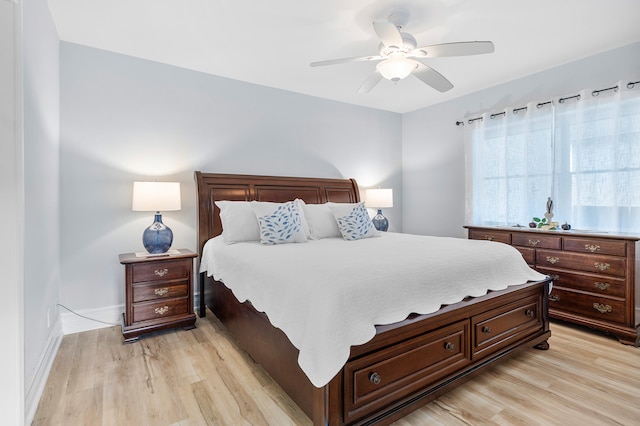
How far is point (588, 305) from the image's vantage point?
112 inches

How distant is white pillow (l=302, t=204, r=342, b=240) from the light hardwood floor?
129 centimetres

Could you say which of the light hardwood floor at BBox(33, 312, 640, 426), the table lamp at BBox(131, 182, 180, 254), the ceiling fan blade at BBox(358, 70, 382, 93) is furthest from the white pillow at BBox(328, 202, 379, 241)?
the table lamp at BBox(131, 182, 180, 254)

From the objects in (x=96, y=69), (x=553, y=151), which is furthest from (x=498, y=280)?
(x=96, y=69)

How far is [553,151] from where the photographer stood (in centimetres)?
341

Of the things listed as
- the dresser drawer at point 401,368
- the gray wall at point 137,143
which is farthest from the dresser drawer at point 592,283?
the gray wall at point 137,143

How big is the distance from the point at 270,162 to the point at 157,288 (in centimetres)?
189

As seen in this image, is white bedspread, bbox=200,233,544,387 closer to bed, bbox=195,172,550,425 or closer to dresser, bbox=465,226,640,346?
bed, bbox=195,172,550,425

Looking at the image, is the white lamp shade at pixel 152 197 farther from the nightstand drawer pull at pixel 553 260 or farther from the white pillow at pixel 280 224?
the nightstand drawer pull at pixel 553 260

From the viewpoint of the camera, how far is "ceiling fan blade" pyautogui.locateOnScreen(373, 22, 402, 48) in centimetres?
210

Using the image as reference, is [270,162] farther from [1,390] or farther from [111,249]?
[1,390]

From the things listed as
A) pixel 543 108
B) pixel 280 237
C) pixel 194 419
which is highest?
pixel 543 108

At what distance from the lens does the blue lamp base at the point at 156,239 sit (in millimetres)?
2891

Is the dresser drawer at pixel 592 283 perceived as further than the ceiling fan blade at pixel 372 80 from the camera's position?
No

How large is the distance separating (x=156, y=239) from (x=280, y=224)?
1110 millimetres
